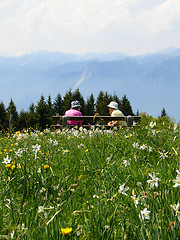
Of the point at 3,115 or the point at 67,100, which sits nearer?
the point at 3,115

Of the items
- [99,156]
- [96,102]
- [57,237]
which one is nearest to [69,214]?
[57,237]

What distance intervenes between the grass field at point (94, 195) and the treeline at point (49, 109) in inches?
681

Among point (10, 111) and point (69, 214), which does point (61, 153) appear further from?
point (10, 111)

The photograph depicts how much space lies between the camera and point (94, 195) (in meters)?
1.94

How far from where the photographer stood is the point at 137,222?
69.5 inches

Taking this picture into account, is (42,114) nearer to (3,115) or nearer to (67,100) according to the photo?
(3,115)

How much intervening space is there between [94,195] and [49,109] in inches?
1000

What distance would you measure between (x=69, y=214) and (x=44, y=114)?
24.5 meters

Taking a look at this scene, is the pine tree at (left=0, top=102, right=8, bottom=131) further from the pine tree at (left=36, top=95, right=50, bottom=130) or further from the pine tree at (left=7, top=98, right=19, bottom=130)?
the pine tree at (left=36, top=95, right=50, bottom=130)

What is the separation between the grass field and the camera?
156cm

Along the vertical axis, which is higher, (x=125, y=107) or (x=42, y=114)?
(x=125, y=107)

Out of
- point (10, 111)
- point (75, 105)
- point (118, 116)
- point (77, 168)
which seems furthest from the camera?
point (10, 111)

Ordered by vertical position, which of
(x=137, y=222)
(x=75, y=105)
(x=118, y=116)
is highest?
(x=75, y=105)

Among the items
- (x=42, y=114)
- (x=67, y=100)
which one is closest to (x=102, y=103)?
(x=67, y=100)
